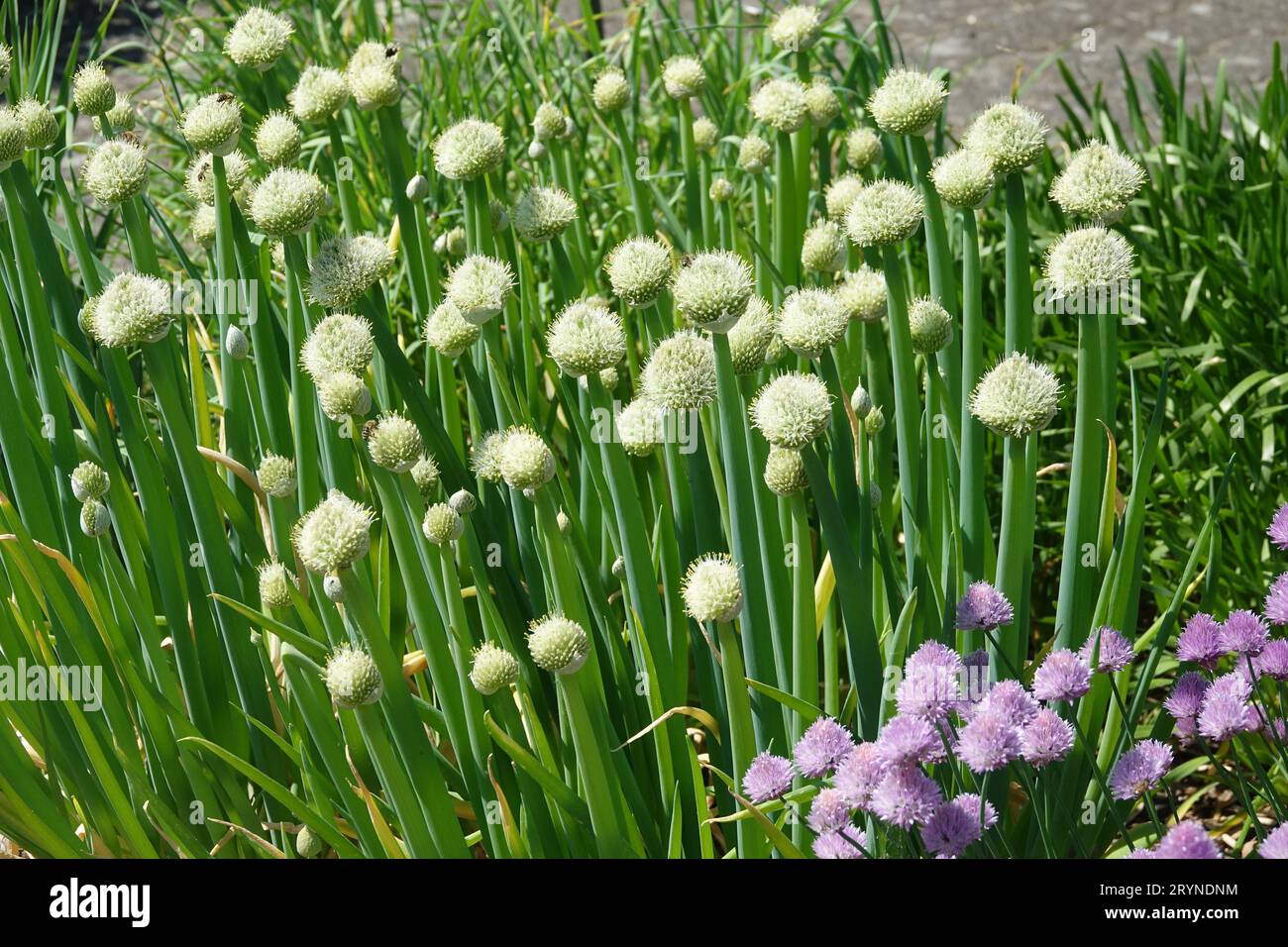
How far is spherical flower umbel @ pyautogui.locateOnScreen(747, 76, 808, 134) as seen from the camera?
2.25 metres

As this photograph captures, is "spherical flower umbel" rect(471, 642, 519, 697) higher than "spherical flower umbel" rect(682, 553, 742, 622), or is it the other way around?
"spherical flower umbel" rect(682, 553, 742, 622)

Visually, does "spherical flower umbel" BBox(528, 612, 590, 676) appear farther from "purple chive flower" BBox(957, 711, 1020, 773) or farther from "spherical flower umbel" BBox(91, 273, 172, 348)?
"spherical flower umbel" BBox(91, 273, 172, 348)

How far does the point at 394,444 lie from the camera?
4.92ft

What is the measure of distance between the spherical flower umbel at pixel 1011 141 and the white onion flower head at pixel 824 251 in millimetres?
468

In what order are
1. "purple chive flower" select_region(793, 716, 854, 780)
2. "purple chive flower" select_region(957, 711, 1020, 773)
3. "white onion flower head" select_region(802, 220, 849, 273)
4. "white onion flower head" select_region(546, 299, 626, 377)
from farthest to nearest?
"white onion flower head" select_region(802, 220, 849, 273), "white onion flower head" select_region(546, 299, 626, 377), "purple chive flower" select_region(793, 716, 854, 780), "purple chive flower" select_region(957, 711, 1020, 773)

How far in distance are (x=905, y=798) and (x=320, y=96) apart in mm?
1405

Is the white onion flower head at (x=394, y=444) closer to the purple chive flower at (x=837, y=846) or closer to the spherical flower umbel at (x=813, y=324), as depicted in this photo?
the spherical flower umbel at (x=813, y=324)

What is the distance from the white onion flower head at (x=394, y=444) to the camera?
1.49 m

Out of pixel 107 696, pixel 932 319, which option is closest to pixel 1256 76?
pixel 932 319

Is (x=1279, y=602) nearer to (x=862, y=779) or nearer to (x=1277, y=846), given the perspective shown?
(x=1277, y=846)

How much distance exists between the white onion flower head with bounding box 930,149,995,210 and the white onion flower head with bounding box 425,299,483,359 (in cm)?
64

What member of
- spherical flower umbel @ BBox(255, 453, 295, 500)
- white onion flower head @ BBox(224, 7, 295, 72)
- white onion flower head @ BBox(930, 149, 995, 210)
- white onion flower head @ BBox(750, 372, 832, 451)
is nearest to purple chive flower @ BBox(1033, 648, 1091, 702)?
white onion flower head @ BBox(750, 372, 832, 451)
